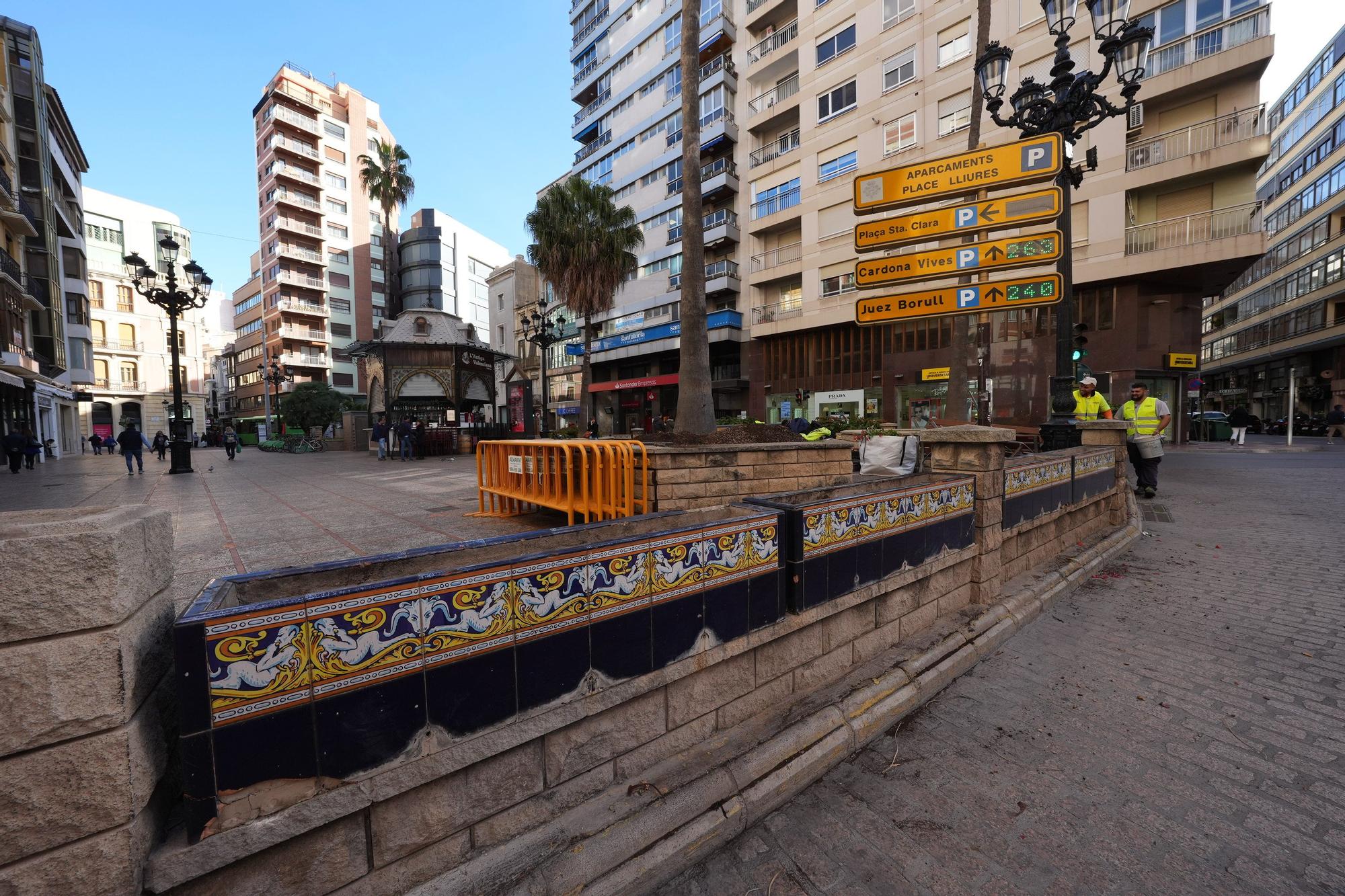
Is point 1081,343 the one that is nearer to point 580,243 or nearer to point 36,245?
point 580,243

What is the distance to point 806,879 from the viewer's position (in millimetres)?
1948

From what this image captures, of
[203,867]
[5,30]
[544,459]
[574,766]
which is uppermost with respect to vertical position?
[5,30]

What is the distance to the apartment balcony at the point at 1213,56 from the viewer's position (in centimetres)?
1705

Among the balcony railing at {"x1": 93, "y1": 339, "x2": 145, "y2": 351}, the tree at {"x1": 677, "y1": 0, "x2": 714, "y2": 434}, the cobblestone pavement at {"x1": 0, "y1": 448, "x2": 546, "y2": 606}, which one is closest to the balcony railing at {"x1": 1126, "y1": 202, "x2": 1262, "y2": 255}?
the tree at {"x1": 677, "y1": 0, "x2": 714, "y2": 434}

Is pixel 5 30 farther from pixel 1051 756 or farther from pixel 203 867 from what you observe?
pixel 1051 756

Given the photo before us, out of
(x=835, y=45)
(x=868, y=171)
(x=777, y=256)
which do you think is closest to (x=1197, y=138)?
(x=868, y=171)

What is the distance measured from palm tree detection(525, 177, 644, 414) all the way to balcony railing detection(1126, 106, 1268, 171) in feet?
64.0

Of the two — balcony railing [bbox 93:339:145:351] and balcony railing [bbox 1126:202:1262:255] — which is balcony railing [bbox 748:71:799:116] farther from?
balcony railing [bbox 93:339:145:351]

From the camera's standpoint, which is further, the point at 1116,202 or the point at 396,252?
the point at 396,252

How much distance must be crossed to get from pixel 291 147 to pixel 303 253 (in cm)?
912

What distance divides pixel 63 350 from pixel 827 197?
40.4 m

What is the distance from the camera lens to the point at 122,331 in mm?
41750

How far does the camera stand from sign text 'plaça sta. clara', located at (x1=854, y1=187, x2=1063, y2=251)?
248 inches

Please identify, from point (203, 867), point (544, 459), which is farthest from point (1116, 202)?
point (203, 867)
